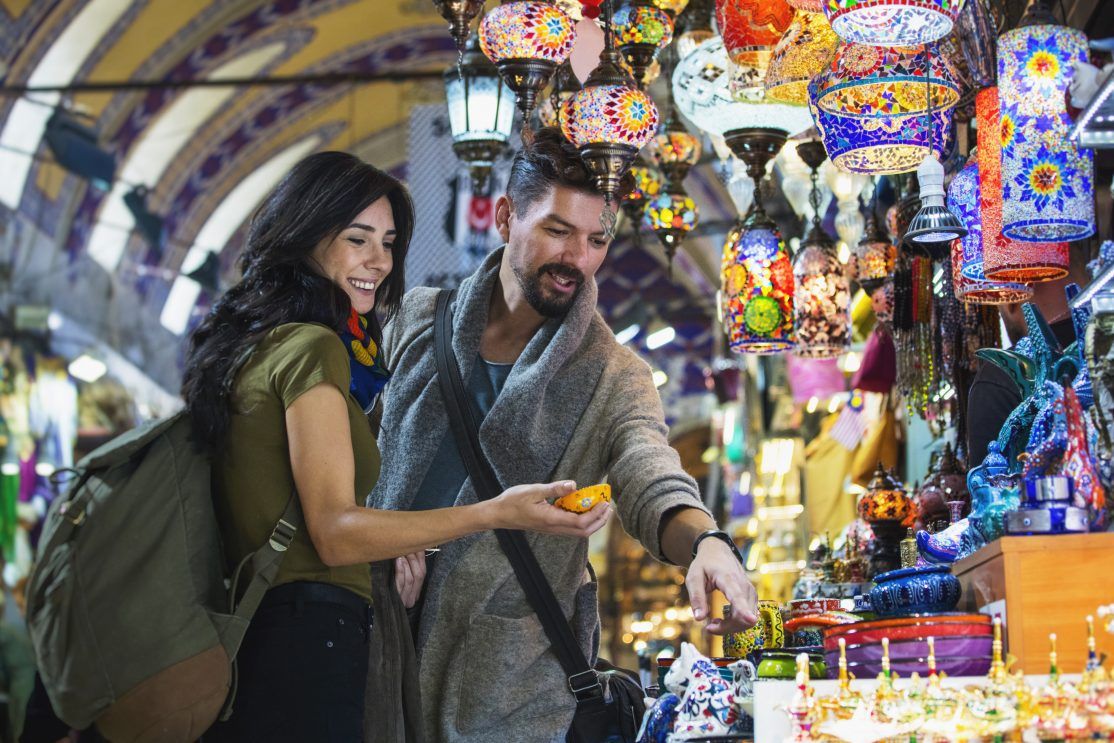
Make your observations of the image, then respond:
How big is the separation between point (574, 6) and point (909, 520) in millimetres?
1594

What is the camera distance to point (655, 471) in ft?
9.64

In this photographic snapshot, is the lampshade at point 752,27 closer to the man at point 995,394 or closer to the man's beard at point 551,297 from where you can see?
the man's beard at point 551,297

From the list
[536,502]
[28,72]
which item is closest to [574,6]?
[536,502]

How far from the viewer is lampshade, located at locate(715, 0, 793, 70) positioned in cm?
352

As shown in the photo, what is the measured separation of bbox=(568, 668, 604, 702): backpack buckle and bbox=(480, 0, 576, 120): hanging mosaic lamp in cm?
129

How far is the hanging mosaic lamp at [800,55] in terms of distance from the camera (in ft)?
10.2

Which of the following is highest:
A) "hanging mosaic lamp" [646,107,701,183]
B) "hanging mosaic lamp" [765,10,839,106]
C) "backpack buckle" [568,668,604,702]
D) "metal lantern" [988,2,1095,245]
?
"hanging mosaic lamp" [646,107,701,183]

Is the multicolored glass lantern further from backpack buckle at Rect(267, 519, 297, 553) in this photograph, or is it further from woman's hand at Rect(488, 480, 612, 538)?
backpack buckle at Rect(267, 519, 297, 553)

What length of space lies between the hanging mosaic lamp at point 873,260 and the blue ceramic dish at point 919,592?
2128 mm

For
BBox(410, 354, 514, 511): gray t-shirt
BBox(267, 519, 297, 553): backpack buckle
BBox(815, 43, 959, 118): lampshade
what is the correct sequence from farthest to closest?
1. BBox(410, 354, 514, 511): gray t-shirt
2. BBox(815, 43, 959, 118): lampshade
3. BBox(267, 519, 297, 553): backpack buckle

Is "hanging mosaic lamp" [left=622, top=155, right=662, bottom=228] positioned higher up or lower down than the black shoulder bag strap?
higher up

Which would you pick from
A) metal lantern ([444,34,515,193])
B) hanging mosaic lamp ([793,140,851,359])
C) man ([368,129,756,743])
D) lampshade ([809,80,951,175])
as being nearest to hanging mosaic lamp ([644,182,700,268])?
metal lantern ([444,34,515,193])

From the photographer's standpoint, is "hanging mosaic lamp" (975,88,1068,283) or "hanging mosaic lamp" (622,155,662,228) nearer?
"hanging mosaic lamp" (975,88,1068,283)

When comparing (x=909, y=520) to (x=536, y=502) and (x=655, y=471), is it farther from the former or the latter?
(x=536, y=502)
